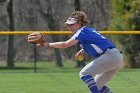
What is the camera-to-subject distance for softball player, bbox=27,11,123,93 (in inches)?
320

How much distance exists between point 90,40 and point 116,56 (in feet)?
1.60

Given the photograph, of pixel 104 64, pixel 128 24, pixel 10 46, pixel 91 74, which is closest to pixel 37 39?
pixel 91 74

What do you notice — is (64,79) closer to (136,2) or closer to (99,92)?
(99,92)

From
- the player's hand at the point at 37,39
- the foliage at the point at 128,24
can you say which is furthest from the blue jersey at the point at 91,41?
the foliage at the point at 128,24

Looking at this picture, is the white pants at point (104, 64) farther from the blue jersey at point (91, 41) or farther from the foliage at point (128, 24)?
the foliage at point (128, 24)

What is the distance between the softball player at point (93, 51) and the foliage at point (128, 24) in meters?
12.3

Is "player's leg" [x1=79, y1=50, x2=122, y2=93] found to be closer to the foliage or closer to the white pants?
the white pants

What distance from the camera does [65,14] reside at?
37625 millimetres

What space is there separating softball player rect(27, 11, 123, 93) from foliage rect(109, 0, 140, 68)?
12270 mm

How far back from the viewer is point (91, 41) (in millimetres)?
8148

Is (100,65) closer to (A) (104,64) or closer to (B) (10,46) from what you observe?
(A) (104,64)

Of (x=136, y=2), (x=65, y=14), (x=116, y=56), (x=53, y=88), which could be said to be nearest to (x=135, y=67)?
(x=136, y=2)

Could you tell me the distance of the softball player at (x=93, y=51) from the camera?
26.7 ft

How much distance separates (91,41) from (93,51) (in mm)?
177
